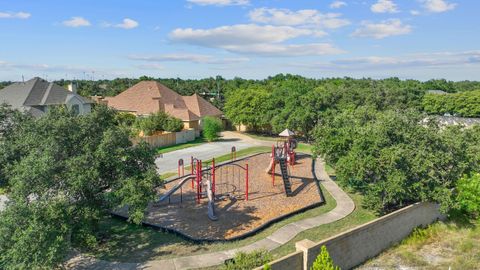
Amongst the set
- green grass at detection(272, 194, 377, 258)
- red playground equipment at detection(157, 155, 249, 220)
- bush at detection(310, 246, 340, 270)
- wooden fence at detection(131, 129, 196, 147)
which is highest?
wooden fence at detection(131, 129, 196, 147)

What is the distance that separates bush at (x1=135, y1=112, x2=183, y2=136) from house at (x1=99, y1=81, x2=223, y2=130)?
13.6 ft

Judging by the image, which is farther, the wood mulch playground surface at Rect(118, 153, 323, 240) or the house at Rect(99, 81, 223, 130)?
the house at Rect(99, 81, 223, 130)

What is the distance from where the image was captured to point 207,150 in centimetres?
3447

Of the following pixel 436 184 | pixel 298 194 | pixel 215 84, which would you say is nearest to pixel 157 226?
pixel 298 194

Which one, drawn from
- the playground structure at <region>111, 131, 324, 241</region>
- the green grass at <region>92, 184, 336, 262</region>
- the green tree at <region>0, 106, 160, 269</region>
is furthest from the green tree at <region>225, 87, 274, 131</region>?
the green tree at <region>0, 106, 160, 269</region>

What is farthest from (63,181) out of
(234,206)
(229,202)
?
(229,202)

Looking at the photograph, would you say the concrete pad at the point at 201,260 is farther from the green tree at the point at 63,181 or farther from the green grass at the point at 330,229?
the green tree at the point at 63,181

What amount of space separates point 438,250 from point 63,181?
14.6m

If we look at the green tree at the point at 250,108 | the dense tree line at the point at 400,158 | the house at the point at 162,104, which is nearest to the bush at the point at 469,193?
the dense tree line at the point at 400,158

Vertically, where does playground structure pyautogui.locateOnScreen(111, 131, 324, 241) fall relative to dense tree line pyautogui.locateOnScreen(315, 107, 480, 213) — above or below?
below

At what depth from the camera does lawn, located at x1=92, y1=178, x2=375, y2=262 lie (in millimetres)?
12977

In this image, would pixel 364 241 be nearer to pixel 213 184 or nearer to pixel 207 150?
pixel 213 184

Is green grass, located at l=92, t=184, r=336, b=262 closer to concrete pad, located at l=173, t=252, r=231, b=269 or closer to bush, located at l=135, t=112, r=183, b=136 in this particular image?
concrete pad, located at l=173, t=252, r=231, b=269

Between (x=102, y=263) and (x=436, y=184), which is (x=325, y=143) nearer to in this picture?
(x=436, y=184)
